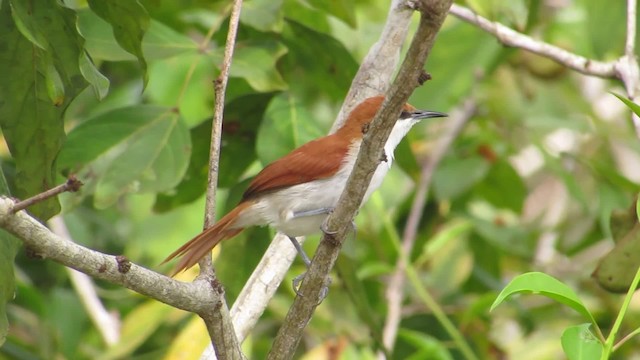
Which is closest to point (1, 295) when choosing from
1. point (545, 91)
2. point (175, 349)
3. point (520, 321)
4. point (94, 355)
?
point (175, 349)

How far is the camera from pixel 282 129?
3482mm

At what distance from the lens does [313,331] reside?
15.5 feet

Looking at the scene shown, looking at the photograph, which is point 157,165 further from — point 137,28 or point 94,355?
point 94,355

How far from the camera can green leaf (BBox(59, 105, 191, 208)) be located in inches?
130

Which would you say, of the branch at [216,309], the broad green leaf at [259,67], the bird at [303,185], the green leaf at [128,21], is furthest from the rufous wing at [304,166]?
the branch at [216,309]

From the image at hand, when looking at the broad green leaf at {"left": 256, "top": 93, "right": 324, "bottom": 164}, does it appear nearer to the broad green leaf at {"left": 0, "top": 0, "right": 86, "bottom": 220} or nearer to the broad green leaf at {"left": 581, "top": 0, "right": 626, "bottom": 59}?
the broad green leaf at {"left": 0, "top": 0, "right": 86, "bottom": 220}

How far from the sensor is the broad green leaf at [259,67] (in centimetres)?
338

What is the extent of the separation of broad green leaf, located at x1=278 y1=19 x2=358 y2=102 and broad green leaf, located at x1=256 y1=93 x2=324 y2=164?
0.74ft

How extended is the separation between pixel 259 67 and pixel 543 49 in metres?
0.97

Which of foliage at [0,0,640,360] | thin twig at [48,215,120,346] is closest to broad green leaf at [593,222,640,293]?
foliage at [0,0,640,360]

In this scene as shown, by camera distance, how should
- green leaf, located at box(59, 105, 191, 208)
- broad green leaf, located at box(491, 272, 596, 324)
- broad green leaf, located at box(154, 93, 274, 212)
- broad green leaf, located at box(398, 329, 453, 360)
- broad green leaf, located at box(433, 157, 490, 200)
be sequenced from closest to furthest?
broad green leaf, located at box(491, 272, 596, 324) → green leaf, located at box(59, 105, 191, 208) → broad green leaf, located at box(154, 93, 274, 212) → broad green leaf, located at box(398, 329, 453, 360) → broad green leaf, located at box(433, 157, 490, 200)

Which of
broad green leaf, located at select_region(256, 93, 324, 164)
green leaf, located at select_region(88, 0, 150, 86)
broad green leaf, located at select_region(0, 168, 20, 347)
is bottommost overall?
broad green leaf, located at select_region(0, 168, 20, 347)

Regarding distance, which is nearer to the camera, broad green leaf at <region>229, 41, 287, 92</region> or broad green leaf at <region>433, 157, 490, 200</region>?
broad green leaf at <region>229, 41, 287, 92</region>

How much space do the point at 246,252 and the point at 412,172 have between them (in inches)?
25.8
